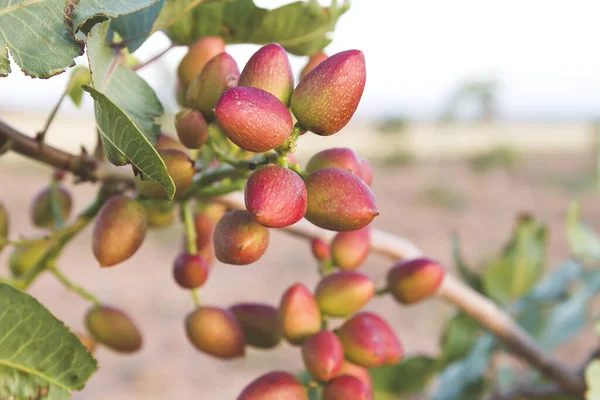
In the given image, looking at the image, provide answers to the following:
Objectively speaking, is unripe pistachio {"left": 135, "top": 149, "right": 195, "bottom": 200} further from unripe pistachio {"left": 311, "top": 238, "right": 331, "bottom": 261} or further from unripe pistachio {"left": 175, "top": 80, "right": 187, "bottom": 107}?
unripe pistachio {"left": 311, "top": 238, "right": 331, "bottom": 261}

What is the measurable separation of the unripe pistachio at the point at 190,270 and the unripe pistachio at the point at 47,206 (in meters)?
0.27

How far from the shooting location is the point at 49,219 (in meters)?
0.79

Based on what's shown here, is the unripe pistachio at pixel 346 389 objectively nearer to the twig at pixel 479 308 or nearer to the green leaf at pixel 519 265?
the twig at pixel 479 308

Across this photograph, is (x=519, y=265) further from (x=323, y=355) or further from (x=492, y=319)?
(x=323, y=355)

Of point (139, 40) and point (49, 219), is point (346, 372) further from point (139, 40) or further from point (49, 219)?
point (49, 219)

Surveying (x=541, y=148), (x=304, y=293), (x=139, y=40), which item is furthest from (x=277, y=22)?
(x=541, y=148)

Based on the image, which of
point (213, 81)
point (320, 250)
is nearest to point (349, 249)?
point (320, 250)

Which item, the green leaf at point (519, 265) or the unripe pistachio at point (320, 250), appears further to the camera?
the green leaf at point (519, 265)

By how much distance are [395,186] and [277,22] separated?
11397 millimetres

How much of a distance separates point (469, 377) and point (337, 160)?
2.39ft

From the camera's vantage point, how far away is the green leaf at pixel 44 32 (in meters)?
0.41

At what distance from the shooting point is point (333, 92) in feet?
1.36

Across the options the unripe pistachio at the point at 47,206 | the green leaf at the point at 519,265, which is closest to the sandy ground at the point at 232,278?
the unripe pistachio at the point at 47,206

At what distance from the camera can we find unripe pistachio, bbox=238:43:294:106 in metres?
0.44
